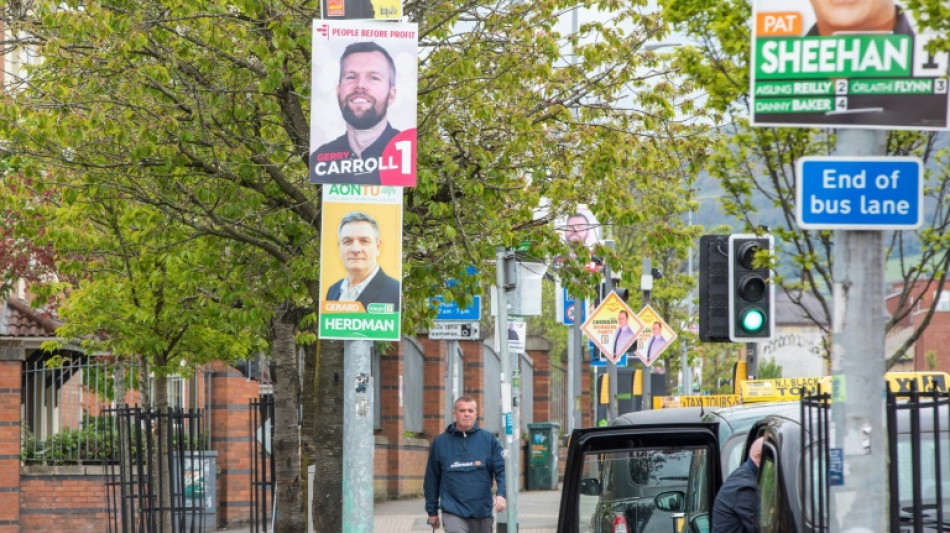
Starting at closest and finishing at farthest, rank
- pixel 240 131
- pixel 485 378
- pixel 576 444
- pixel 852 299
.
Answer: pixel 852 299
pixel 576 444
pixel 240 131
pixel 485 378

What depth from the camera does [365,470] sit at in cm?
920

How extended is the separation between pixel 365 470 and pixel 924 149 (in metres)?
3.93

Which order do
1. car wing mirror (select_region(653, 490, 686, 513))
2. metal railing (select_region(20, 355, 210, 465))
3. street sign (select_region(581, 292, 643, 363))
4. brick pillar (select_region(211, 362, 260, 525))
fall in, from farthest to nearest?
1. brick pillar (select_region(211, 362, 260, 525))
2. street sign (select_region(581, 292, 643, 363))
3. metal railing (select_region(20, 355, 210, 465))
4. car wing mirror (select_region(653, 490, 686, 513))

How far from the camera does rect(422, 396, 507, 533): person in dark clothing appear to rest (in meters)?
11.9

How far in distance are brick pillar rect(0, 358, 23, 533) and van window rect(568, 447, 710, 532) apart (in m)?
12.4

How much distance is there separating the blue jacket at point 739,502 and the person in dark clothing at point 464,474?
13.0ft

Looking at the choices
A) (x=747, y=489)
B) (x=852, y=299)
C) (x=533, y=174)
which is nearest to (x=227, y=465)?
(x=533, y=174)

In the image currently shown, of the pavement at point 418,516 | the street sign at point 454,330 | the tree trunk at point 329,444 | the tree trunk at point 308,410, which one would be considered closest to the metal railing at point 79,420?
the tree trunk at point 308,410

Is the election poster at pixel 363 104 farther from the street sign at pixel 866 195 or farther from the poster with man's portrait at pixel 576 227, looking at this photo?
the poster with man's portrait at pixel 576 227

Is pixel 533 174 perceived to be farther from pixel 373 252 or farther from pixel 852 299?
pixel 852 299

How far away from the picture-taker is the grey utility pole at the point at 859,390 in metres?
5.51

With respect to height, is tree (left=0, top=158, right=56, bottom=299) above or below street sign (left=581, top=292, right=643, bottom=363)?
above

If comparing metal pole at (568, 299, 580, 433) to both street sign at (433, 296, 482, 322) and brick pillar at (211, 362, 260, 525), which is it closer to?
brick pillar at (211, 362, 260, 525)

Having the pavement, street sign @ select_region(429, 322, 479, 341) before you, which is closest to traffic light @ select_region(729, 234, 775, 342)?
street sign @ select_region(429, 322, 479, 341)
